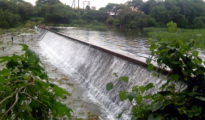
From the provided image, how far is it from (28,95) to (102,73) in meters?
5.36

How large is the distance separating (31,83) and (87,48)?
25.6 ft

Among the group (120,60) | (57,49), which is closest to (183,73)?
(120,60)

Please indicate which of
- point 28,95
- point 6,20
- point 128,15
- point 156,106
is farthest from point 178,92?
point 128,15

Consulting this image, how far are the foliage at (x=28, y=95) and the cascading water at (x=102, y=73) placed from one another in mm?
3213

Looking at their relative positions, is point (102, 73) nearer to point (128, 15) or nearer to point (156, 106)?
point (156, 106)

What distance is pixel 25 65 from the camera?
1.37 metres

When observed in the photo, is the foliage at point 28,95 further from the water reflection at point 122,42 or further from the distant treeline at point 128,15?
the distant treeline at point 128,15

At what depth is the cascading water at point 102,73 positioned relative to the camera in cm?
478

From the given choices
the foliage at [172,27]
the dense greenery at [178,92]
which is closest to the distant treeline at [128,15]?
the foliage at [172,27]

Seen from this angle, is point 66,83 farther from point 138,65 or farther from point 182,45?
point 182,45

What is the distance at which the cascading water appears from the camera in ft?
15.7

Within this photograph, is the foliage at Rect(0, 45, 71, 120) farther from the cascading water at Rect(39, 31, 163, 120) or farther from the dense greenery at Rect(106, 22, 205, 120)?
the cascading water at Rect(39, 31, 163, 120)

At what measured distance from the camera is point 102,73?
21.2 feet

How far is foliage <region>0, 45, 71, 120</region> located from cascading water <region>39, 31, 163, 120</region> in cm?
321
